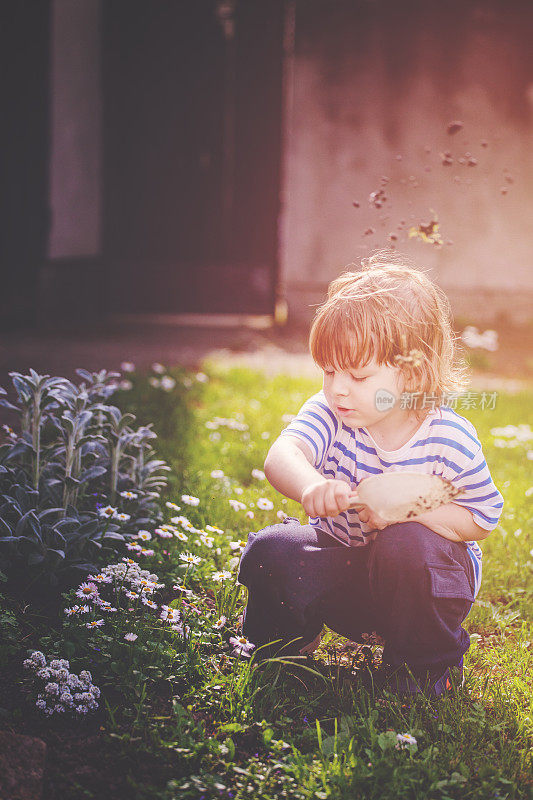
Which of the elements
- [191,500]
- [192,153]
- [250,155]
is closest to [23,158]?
[192,153]

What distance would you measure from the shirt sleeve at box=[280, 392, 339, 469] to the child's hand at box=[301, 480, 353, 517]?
26 centimetres

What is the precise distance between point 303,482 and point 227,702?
56cm

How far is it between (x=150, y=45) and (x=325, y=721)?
319 inches

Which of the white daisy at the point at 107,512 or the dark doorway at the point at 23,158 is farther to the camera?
the dark doorway at the point at 23,158

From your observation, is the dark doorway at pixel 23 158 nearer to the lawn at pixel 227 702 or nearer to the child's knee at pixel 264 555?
the lawn at pixel 227 702

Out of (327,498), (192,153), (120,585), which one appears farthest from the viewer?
(192,153)

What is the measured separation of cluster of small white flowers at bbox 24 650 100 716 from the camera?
1771mm

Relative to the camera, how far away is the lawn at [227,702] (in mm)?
1654

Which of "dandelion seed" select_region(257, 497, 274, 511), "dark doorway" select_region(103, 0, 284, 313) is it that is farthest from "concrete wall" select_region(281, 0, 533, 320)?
"dandelion seed" select_region(257, 497, 274, 511)

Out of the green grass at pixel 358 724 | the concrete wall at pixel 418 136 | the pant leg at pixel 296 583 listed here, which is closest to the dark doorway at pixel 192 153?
the concrete wall at pixel 418 136

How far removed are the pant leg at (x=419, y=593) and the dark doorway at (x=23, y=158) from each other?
5996 millimetres

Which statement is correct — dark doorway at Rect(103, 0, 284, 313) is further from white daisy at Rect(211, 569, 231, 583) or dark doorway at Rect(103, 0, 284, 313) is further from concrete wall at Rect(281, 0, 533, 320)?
white daisy at Rect(211, 569, 231, 583)

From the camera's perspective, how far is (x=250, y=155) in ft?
29.3

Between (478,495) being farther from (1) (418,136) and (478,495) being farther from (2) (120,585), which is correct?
(1) (418,136)
